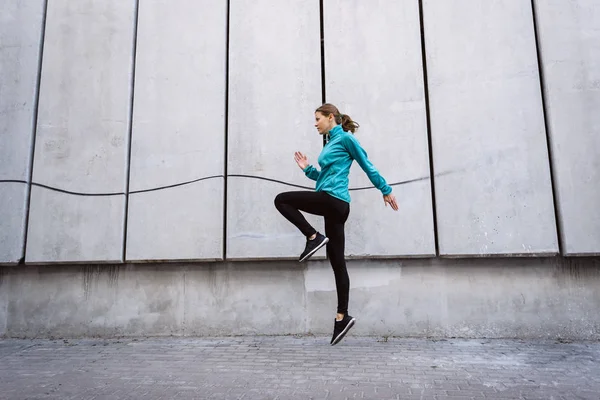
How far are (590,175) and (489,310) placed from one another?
1861 millimetres

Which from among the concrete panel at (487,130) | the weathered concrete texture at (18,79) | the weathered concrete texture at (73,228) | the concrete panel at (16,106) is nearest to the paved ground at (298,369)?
the weathered concrete texture at (73,228)

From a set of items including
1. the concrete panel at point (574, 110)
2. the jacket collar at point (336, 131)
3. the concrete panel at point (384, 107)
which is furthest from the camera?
the concrete panel at point (384, 107)

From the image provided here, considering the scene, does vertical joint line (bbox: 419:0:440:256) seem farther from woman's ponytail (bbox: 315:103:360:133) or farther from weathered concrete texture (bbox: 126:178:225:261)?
weathered concrete texture (bbox: 126:178:225:261)

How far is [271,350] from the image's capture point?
3945 millimetres

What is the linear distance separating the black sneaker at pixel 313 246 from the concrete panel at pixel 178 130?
5.15ft

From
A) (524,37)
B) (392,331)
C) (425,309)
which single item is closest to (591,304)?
(425,309)

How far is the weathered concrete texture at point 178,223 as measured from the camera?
4645 mm

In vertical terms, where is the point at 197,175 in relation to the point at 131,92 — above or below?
below

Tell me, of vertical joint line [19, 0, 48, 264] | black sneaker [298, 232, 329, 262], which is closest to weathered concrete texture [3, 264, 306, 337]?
vertical joint line [19, 0, 48, 264]

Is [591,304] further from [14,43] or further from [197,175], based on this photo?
[14,43]

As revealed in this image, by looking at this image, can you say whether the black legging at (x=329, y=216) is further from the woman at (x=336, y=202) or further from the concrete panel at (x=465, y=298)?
the concrete panel at (x=465, y=298)

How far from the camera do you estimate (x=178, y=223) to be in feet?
15.5

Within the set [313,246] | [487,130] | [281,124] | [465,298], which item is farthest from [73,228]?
[487,130]

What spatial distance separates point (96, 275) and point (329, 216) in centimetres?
327
